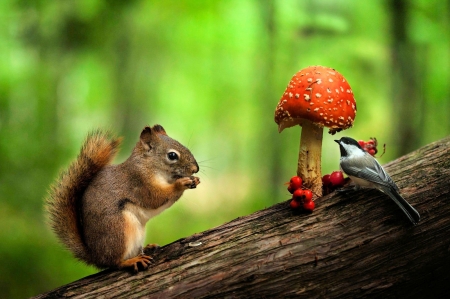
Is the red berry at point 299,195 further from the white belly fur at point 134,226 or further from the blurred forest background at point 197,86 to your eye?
the blurred forest background at point 197,86

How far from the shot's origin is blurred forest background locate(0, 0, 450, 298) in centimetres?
367

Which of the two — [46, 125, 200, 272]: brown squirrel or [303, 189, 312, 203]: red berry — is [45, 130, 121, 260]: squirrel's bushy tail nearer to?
[46, 125, 200, 272]: brown squirrel

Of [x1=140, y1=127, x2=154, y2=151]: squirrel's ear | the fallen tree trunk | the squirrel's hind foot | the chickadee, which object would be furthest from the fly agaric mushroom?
the squirrel's hind foot

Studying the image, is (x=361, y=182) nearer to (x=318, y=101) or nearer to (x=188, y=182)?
(x=318, y=101)

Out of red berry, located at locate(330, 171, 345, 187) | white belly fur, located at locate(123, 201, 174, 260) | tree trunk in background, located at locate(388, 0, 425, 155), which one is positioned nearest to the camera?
white belly fur, located at locate(123, 201, 174, 260)

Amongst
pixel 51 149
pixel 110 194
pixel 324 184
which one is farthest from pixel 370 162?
pixel 51 149

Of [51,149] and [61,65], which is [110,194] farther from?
[61,65]

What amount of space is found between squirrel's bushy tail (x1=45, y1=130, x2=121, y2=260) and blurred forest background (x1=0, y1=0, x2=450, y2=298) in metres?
1.91

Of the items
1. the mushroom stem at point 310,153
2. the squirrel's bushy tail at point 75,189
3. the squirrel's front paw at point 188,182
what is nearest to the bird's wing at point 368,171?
the mushroom stem at point 310,153

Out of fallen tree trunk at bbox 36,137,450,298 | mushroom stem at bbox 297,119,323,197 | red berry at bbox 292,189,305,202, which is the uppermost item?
mushroom stem at bbox 297,119,323,197

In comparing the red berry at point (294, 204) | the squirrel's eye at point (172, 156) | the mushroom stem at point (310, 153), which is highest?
the squirrel's eye at point (172, 156)

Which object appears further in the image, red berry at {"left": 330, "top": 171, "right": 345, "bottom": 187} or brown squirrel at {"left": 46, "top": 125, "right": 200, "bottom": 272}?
red berry at {"left": 330, "top": 171, "right": 345, "bottom": 187}

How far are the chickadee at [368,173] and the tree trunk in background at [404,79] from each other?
85.7 inches

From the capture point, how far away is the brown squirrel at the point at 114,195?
1675mm
